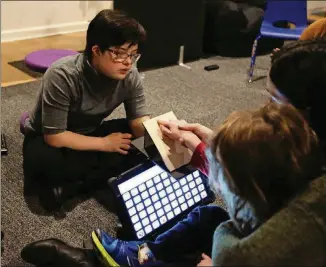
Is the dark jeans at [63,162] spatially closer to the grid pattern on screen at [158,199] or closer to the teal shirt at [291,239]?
the grid pattern on screen at [158,199]

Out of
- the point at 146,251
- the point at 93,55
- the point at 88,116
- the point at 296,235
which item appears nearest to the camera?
the point at 296,235

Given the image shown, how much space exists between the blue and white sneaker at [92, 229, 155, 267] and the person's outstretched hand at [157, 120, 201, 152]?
1.02ft

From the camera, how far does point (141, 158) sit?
5.76 feet

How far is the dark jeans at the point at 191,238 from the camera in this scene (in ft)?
4.43

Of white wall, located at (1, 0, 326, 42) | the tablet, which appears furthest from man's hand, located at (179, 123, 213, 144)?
white wall, located at (1, 0, 326, 42)

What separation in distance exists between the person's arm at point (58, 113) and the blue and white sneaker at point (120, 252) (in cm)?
39

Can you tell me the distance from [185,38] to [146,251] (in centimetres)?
226

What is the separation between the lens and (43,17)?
12.5ft

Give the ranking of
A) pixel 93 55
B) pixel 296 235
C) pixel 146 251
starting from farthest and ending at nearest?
pixel 93 55
pixel 146 251
pixel 296 235

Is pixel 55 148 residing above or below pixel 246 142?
below

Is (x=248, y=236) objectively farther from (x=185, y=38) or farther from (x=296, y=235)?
(x=185, y=38)

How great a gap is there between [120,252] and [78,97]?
1.91 ft

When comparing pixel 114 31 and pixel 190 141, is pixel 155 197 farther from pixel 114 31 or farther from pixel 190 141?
pixel 114 31

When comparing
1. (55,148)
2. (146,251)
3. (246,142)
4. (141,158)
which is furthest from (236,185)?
(55,148)
